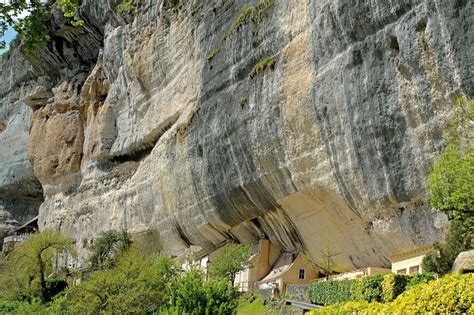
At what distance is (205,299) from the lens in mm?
23891

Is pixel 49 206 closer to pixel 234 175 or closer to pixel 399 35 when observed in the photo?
pixel 234 175

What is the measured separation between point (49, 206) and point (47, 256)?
9737mm

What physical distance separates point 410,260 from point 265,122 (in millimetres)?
8624

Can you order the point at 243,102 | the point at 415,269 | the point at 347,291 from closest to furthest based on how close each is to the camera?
the point at 347,291 < the point at 415,269 < the point at 243,102

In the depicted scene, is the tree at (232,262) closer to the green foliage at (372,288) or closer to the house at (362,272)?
the house at (362,272)

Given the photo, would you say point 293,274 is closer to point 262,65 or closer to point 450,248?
point 262,65

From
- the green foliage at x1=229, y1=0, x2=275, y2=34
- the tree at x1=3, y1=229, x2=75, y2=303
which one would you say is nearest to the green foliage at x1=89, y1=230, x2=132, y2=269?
the tree at x1=3, y1=229, x2=75, y2=303

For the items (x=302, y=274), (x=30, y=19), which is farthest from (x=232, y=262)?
(x=30, y=19)

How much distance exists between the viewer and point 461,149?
18.2m

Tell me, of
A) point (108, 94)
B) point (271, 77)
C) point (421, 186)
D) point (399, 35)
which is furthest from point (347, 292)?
point (108, 94)

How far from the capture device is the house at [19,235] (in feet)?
198

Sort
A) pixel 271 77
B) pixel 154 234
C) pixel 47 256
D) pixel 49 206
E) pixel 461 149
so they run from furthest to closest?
pixel 49 206
pixel 47 256
pixel 154 234
pixel 271 77
pixel 461 149

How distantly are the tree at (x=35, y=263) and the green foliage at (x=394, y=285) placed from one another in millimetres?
28801

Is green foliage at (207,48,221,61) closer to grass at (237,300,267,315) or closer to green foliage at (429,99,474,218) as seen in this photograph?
grass at (237,300,267,315)
